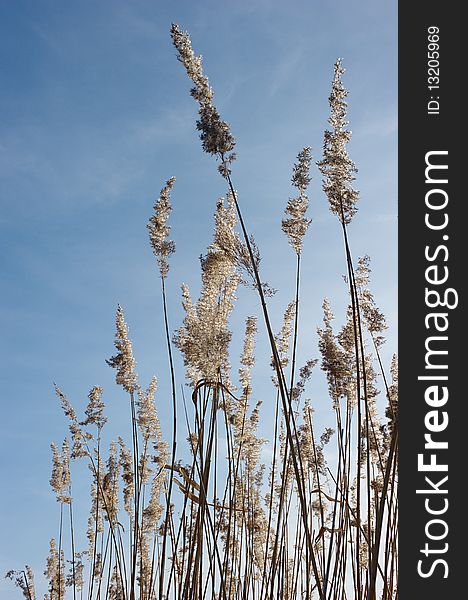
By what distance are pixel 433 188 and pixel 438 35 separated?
1.13 ft

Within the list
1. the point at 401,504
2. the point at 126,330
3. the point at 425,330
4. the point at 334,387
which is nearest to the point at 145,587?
the point at 126,330

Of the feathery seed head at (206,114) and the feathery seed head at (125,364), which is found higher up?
the feathery seed head at (206,114)

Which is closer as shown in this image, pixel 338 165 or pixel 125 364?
pixel 338 165

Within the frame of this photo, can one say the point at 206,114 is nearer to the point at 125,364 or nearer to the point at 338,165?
the point at 338,165

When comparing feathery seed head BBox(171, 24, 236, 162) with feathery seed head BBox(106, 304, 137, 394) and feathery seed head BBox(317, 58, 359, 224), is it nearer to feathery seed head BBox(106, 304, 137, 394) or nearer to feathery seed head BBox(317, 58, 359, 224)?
feathery seed head BBox(317, 58, 359, 224)

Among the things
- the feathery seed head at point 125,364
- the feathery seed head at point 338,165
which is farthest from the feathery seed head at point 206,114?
the feathery seed head at point 125,364

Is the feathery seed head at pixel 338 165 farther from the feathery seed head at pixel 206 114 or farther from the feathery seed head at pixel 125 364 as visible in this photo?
the feathery seed head at pixel 125 364

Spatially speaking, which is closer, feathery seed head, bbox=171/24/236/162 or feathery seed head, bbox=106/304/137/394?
feathery seed head, bbox=171/24/236/162

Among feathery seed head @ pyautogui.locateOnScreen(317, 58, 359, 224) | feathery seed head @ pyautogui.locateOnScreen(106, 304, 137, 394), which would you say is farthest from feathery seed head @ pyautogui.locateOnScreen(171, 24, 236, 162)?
feathery seed head @ pyautogui.locateOnScreen(106, 304, 137, 394)

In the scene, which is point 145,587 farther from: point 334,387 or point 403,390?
point 403,390

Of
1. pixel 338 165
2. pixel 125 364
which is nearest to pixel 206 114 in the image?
pixel 338 165

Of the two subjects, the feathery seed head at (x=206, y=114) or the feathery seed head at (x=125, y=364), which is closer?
the feathery seed head at (x=206, y=114)

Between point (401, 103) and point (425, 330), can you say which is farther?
point (401, 103)

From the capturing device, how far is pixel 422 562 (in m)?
1.33
